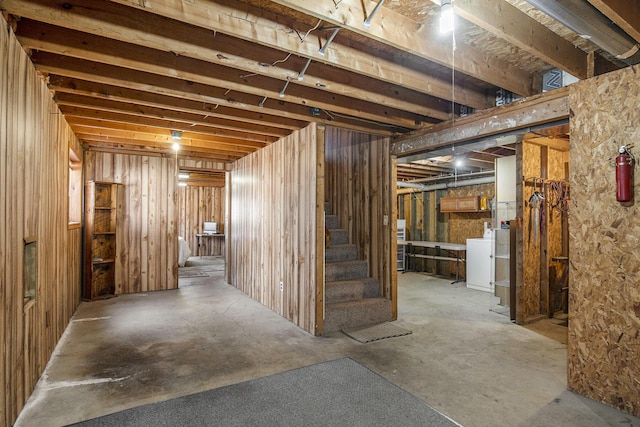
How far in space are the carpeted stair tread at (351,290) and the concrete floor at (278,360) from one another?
502 mm

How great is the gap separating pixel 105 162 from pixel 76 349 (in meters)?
3.58

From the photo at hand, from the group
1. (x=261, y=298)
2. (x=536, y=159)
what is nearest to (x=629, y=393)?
(x=536, y=159)

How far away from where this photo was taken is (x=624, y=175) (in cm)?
231

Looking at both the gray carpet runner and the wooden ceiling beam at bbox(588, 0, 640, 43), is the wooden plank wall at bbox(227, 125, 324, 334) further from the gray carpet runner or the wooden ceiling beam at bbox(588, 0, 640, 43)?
the wooden ceiling beam at bbox(588, 0, 640, 43)

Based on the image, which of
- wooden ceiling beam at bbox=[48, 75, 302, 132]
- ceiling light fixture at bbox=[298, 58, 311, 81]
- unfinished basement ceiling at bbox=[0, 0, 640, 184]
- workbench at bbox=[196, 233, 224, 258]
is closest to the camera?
unfinished basement ceiling at bbox=[0, 0, 640, 184]

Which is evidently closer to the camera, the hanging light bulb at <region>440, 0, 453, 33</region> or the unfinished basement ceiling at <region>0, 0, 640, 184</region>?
the hanging light bulb at <region>440, 0, 453, 33</region>

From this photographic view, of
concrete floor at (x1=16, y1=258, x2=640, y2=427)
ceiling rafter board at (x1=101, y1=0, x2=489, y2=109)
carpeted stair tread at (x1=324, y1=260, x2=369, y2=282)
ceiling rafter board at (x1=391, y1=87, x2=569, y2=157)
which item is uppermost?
ceiling rafter board at (x1=101, y1=0, x2=489, y2=109)

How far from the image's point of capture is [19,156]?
2.27 m

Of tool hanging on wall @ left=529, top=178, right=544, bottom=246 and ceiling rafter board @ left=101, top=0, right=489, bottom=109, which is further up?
ceiling rafter board @ left=101, top=0, right=489, bottom=109

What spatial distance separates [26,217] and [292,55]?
2321 mm

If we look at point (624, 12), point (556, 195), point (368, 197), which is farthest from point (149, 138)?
point (556, 195)

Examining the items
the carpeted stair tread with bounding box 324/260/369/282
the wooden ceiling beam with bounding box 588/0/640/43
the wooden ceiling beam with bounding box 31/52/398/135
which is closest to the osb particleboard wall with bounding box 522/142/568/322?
the carpeted stair tread with bounding box 324/260/369/282

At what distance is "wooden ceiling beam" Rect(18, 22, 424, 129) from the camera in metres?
2.38

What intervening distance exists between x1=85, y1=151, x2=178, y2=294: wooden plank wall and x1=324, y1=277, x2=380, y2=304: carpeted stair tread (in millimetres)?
3491
